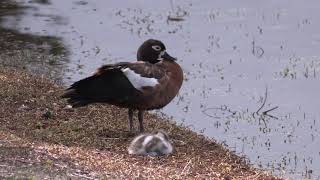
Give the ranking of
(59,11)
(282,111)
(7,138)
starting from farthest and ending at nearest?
(59,11), (282,111), (7,138)

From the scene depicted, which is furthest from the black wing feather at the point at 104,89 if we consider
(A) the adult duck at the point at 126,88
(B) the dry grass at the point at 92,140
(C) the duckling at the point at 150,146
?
(C) the duckling at the point at 150,146

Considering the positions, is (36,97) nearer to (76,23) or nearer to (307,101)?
(307,101)

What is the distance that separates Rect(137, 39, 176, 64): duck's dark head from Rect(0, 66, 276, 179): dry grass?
1121 mm

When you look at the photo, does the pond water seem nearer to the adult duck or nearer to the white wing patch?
the adult duck

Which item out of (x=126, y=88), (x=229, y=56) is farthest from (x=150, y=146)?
(x=229, y=56)

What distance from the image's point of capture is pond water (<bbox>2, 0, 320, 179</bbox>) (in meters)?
13.8

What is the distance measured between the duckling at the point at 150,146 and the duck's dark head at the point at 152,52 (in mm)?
1511

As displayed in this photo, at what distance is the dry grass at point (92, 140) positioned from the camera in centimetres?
950

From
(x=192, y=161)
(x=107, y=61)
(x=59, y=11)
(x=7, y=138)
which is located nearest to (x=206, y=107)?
(x=107, y=61)

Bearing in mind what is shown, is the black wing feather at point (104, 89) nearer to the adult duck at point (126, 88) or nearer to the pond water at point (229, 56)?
the adult duck at point (126, 88)

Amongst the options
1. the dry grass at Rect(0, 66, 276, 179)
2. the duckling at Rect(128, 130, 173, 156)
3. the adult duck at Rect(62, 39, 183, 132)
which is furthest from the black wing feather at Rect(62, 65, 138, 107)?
the duckling at Rect(128, 130, 173, 156)

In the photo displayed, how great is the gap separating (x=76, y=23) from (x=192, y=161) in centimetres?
1057

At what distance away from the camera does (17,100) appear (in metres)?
13.2

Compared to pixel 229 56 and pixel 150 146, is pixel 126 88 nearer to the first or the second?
pixel 150 146
